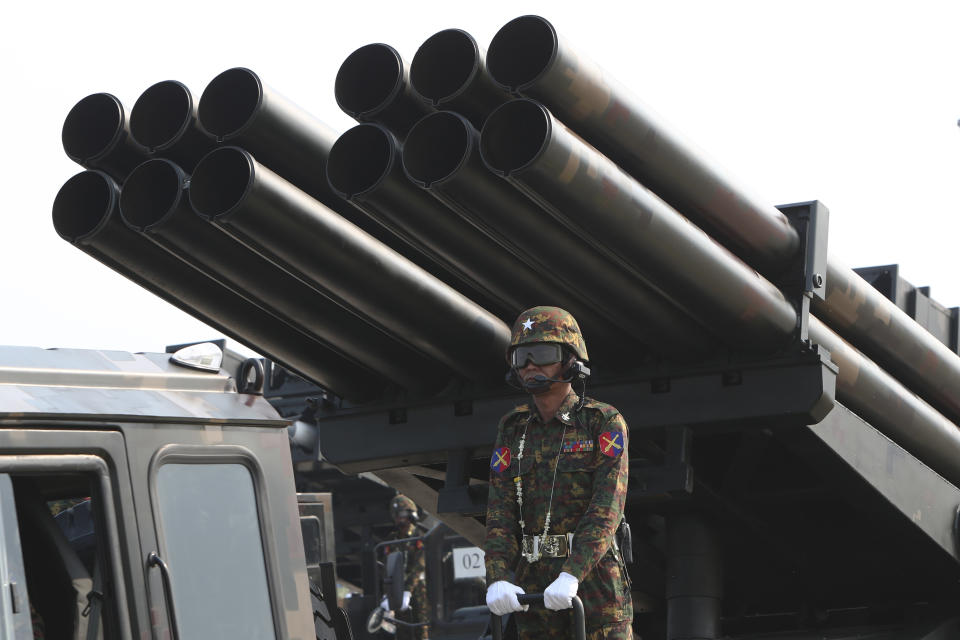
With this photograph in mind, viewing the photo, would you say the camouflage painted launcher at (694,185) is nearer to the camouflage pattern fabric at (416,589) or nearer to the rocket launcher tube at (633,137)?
the rocket launcher tube at (633,137)

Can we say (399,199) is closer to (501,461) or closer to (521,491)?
(501,461)

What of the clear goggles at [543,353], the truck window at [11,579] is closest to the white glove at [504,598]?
the clear goggles at [543,353]

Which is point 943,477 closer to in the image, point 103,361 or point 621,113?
point 621,113

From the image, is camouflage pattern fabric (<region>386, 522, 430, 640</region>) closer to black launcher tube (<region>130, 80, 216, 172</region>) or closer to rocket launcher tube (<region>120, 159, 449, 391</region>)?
rocket launcher tube (<region>120, 159, 449, 391</region>)

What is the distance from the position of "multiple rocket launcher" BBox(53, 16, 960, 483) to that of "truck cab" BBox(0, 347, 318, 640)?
5.29ft

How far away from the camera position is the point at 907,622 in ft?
21.0

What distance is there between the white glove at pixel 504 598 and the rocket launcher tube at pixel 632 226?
4.47ft

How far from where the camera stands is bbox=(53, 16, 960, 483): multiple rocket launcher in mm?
4504

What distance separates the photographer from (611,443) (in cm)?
398

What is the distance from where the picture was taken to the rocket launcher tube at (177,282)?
495cm

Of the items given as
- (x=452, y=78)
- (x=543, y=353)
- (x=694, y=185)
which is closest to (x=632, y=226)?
(x=694, y=185)

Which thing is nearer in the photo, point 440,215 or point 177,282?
point 440,215

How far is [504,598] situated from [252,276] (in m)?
1.89

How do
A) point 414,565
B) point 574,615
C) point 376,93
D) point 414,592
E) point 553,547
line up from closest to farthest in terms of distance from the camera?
point 574,615
point 553,547
point 376,93
point 414,592
point 414,565
